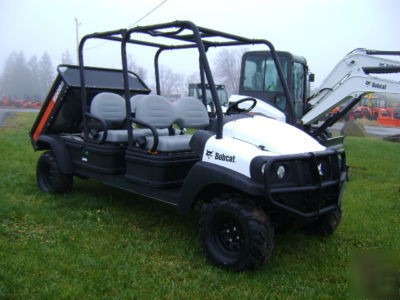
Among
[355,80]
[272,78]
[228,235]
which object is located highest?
[272,78]

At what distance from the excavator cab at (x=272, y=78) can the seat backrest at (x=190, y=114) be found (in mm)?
4396

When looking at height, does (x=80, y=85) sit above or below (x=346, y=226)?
above

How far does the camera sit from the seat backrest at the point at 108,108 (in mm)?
5023

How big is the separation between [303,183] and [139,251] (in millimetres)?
1618

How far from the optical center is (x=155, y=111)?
464cm

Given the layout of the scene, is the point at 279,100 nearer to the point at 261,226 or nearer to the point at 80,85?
the point at 80,85

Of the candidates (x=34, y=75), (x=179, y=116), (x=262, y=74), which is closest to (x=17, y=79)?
(x=34, y=75)

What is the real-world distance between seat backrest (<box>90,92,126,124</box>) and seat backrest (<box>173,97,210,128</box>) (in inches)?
31.7

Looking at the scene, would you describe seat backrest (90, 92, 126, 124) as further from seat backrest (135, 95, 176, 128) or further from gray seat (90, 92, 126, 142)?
seat backrest (135, 95, 176, 128)

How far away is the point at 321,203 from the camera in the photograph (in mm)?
3451

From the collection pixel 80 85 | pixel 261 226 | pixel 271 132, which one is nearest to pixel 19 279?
pixel 261 226

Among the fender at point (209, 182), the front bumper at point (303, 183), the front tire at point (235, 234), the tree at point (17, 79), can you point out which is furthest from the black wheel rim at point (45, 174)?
the tree at point (17, 79)

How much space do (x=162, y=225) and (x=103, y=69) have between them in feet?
8.78

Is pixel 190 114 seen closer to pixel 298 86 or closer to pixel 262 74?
pixel 262 74
